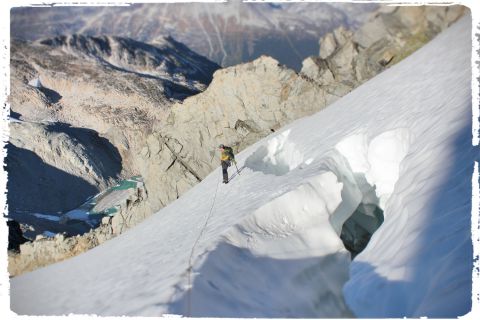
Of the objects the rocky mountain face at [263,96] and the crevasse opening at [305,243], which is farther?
the rocky mountain face at [263,96]

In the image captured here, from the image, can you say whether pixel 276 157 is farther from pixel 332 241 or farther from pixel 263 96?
pixel 263 96

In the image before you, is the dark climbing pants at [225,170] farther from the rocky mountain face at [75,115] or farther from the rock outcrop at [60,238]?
the rocky mountain face at [75,115]

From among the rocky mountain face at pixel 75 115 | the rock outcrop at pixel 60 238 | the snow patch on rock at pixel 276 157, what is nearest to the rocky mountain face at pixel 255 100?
the rock outcrop at pixel 60 238

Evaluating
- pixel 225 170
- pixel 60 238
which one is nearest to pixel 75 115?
pixel 60 238

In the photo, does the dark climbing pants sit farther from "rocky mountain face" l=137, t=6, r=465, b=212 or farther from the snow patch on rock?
"rocky mountain face" l=137, t=6, r=465, b=212

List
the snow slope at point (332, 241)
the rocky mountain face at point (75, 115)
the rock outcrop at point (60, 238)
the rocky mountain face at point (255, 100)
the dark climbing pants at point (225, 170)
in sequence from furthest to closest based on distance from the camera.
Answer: the rocky mountain face at point (75, 115) → the rocky mountain face at point (255, 100) → the rock outcrop at point (60, 238) → the dark climbing pants at point (225, 170) → the snow slope at point (332, 241)

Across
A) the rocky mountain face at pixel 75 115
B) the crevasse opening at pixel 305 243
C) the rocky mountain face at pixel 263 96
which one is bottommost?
the crevasse opening at pixel 305 243

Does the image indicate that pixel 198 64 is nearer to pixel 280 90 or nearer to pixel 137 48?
pixel 137 48

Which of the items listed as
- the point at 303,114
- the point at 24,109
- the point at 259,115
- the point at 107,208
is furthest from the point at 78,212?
the point at 303,114

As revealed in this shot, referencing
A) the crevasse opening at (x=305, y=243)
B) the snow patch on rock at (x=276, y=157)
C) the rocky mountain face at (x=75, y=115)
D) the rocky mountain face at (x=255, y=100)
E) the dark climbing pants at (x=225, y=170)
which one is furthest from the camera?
the rocky mountain face at (x=75, y=115)
